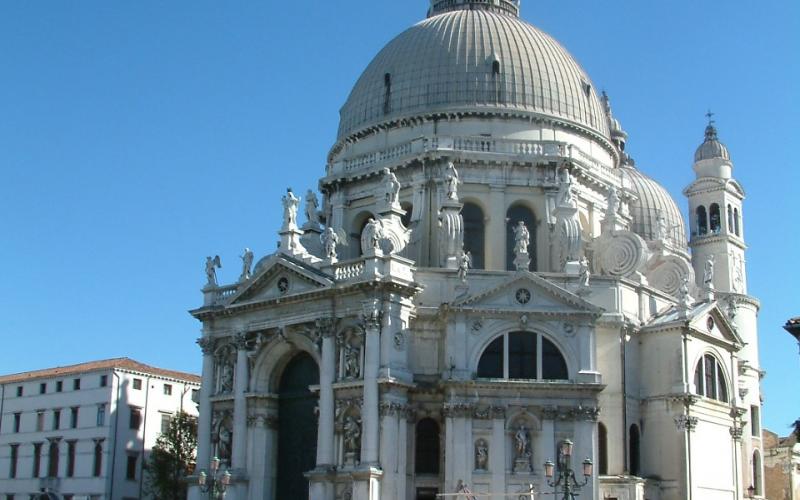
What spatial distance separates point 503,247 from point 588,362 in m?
8.08

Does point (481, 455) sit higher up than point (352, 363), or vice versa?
point (352, 363)

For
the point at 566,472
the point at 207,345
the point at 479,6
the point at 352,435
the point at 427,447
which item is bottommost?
the point at 566,472

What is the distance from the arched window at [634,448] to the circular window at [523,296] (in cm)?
681

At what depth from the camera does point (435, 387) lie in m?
44.2

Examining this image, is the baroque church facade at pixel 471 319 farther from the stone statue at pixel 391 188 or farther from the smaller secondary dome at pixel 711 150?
the smaller secondary dome at pixel 711 150

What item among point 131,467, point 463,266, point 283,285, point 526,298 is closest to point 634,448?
point 526,298

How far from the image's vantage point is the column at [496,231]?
164 ft

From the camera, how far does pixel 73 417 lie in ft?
208

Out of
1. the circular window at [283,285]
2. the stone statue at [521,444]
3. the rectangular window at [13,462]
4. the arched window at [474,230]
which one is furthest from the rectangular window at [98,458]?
the stone statue at [521,444]

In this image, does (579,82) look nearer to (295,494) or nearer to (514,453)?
(514,453)

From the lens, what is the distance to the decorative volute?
58.8m

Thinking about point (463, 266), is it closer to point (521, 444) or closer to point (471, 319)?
point (471, 319)

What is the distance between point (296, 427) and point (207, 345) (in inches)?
211

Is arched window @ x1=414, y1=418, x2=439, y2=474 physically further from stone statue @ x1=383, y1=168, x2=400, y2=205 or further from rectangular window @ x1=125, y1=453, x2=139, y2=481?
rectangular window @ x1=125, y1=453, x2=139, y2=481
